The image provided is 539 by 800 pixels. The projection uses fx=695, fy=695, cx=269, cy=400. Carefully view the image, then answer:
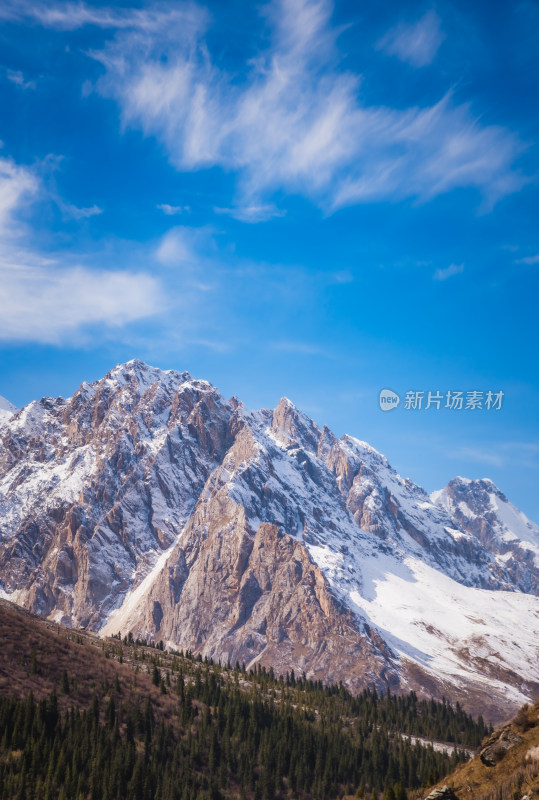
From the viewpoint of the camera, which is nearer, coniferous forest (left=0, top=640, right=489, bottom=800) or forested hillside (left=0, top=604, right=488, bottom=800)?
coniferous forest (left=0, top=640, right=489, bottom=800)

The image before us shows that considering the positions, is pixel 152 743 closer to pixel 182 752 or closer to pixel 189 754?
pixel 182 752

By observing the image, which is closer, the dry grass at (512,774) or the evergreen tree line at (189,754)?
the dry grass at (512,774)

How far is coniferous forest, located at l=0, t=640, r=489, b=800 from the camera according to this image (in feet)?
405

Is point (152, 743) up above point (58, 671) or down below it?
below

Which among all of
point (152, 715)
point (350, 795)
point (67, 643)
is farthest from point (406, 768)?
point (67, 643)

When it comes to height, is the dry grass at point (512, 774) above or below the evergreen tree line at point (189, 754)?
above

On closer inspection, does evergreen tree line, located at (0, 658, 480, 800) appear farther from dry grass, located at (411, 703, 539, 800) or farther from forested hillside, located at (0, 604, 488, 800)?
dry grass, located at (411, 703, 539, 800)

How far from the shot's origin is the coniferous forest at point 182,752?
123375mm

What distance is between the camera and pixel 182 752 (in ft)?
507

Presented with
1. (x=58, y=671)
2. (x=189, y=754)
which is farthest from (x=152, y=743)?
(x=58, y=671)

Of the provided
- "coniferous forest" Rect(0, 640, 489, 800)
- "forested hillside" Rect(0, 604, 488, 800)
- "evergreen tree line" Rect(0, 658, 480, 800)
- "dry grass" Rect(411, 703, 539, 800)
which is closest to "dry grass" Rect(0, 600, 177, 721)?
"forested hillside" Rect(0, 604, 488, 800)

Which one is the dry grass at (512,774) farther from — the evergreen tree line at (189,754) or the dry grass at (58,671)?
the dry grass at (58,671)

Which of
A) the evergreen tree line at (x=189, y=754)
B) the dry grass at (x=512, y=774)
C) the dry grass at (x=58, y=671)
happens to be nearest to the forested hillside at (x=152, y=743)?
the evergreen tree line at (x=189, y=754)

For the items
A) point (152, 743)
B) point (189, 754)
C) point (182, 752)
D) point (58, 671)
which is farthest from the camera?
point (58, 671)
